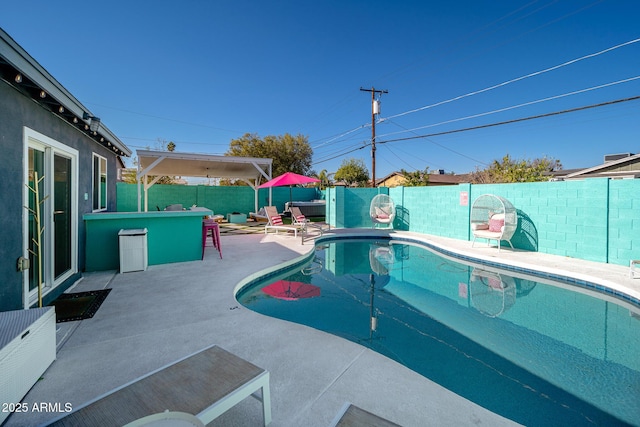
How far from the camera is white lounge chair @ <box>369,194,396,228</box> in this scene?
468 inches

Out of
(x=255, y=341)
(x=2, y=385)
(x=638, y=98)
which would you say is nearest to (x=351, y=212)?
(x=638, y=98)

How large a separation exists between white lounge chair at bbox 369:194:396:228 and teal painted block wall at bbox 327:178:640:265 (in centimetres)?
137

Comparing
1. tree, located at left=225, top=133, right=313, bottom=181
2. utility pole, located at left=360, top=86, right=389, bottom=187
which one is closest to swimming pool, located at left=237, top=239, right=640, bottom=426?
utility pole, located at left=360, top=86, right=389, bottom=187

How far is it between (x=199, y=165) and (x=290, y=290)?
918 centimetres

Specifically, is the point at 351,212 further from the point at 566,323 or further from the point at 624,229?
the point at 566,323

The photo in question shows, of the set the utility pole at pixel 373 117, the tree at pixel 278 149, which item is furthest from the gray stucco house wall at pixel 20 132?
the tree at pixel 278 149

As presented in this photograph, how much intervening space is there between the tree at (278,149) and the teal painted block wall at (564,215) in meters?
16.6

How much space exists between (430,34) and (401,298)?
12254 mm

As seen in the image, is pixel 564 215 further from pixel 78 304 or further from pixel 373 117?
pixel 373 117

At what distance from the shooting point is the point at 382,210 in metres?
12.5

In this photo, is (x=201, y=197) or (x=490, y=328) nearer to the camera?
(x=490, y=328)

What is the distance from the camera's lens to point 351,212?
13117 millimetres

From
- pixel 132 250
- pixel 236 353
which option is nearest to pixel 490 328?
pixel 236 353

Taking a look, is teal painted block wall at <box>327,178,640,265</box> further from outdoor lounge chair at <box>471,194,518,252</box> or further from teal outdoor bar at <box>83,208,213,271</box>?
teal outdoor bar at <box>83,208,213,271</box>
